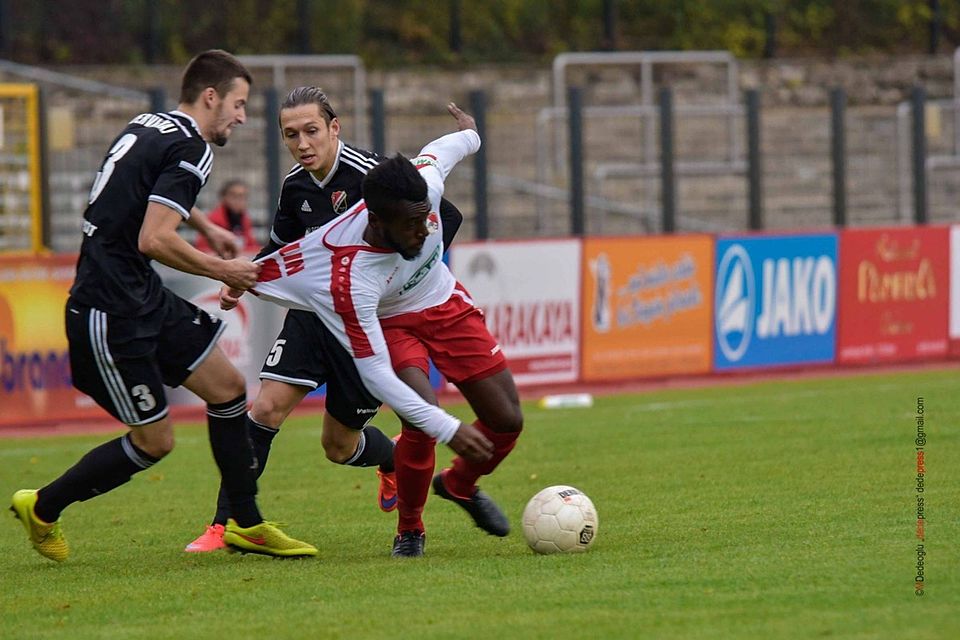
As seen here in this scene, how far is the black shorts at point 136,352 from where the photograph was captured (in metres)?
7.12

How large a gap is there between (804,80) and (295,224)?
21.1 m

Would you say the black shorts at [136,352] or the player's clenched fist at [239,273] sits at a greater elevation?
the player's clenched fist at [239,273]

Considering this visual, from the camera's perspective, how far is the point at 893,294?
60.1ft

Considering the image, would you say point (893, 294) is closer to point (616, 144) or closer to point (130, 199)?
point (616, 144)

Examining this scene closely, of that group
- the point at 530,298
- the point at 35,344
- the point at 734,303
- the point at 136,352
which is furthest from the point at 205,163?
the point at 734,303

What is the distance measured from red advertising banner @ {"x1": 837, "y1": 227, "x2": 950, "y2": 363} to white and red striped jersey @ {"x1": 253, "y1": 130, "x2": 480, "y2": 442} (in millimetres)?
11278

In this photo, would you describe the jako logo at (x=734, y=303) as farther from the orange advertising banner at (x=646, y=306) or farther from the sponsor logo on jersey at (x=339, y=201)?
the sponsor logo on jersey at (x=339, y=201)

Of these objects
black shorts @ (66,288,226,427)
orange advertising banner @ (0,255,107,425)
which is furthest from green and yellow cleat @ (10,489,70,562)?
orange advertising banner @ (0,255,107,425)

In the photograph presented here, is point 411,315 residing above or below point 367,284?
below

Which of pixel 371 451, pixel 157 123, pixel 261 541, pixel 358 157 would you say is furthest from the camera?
pixel 371 451

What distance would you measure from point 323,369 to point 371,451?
1.95 ft

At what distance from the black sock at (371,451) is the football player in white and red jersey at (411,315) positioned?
2.69 feet

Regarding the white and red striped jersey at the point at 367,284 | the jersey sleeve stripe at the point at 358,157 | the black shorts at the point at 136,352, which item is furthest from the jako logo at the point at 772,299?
the black shorts at the point at 136,352

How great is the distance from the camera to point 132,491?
1039 centimetres
